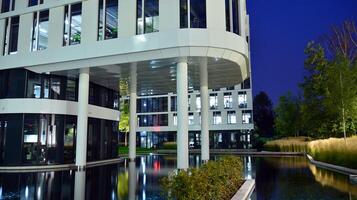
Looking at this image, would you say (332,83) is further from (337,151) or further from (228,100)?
(228,100)

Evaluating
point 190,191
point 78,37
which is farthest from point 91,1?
point 190,191

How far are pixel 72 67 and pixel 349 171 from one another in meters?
15.4

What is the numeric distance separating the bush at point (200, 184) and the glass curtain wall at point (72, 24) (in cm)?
1297

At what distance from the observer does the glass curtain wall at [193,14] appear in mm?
16062

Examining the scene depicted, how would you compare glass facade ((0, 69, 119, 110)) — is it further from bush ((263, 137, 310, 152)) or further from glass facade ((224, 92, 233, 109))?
glass facade ((224, 92, 233, 109))

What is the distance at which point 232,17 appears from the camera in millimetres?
17359

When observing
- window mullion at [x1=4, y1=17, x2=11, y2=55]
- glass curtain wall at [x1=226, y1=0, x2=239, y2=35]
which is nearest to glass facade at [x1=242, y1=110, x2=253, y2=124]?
glass curtain wall at [x1=226, y1=0, x2=239, y2=35]

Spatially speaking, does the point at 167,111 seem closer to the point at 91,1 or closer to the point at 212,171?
the point at 91,1

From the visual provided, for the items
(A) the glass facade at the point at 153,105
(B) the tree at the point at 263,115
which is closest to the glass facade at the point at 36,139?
(A) the glass facade at the point at 153,105

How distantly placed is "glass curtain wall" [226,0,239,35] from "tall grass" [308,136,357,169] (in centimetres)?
800

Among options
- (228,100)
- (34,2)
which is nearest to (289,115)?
(228,100)

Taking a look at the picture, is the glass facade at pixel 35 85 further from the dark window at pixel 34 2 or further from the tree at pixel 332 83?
the tree at pixel 332 83

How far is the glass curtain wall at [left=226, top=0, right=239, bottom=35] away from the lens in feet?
55.3

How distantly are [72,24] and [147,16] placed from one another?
4790 millimetres
